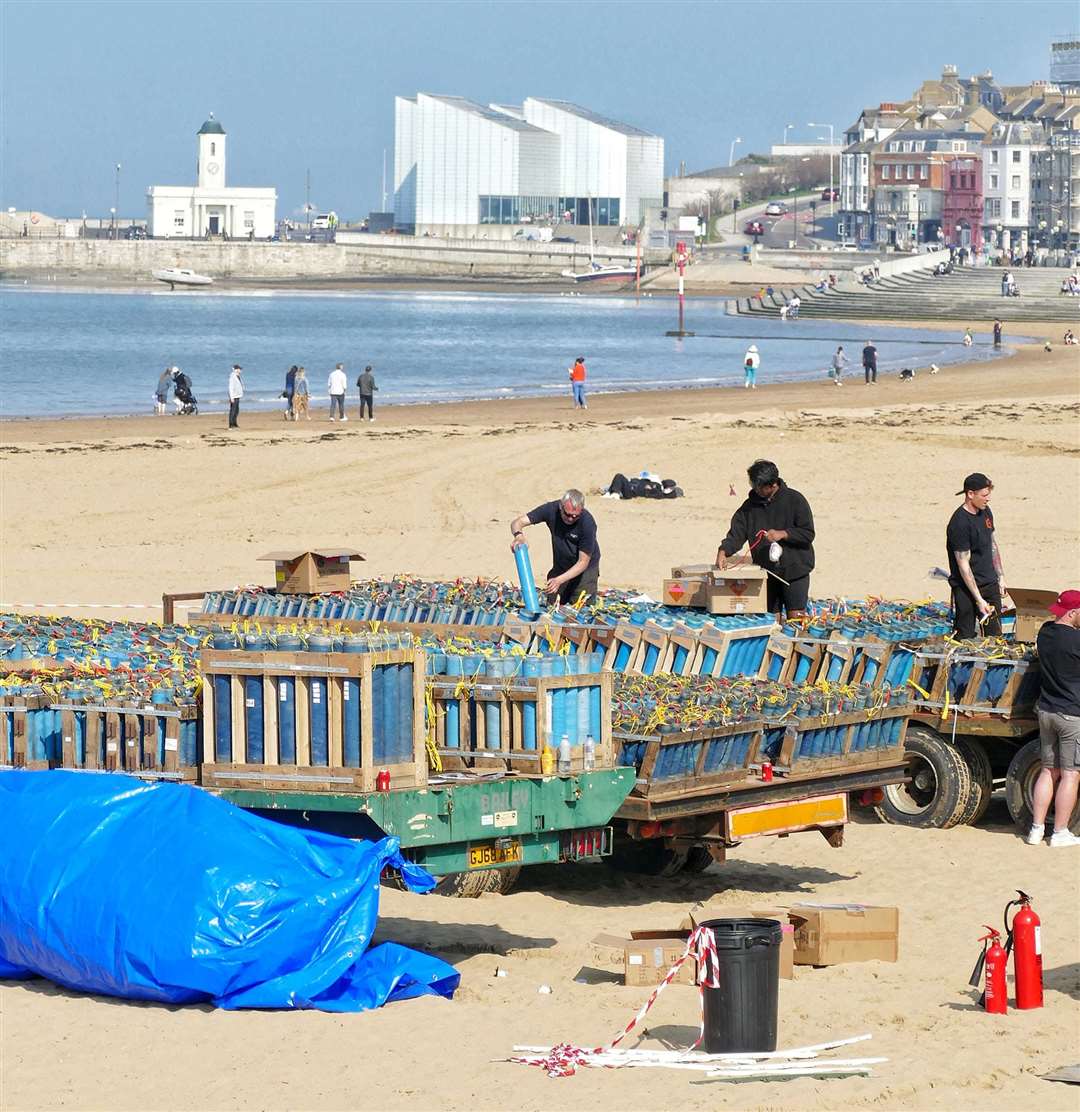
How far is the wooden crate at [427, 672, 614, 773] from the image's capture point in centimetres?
1061

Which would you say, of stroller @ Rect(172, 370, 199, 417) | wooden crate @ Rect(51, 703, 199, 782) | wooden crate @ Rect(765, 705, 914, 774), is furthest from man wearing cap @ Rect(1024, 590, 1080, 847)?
stroller @ Rect(172, 370, 199, 417)

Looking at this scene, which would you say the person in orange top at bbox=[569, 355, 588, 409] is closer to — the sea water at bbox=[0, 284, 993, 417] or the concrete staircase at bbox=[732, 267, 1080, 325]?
the sea water at bbox=[0, 284, 993, 417]

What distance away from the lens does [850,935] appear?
421 inches

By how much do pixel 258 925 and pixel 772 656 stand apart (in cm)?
539

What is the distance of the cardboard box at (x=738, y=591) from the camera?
568 inches

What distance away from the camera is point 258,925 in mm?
9461

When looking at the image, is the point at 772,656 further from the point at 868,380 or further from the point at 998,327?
the point at 998,327

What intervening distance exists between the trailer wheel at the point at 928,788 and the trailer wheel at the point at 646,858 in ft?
5.50

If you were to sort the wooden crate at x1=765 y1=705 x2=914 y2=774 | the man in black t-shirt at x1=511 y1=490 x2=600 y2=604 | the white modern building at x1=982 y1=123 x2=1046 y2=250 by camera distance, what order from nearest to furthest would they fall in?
the wooden crate at x1=765 y1=705 x2=914 y2=774 < the man in black t-shirt at x1=511 y1=490 x2=600 y2=604 < the white modern building at x1=982 y1=123 x2=1046 y2=250

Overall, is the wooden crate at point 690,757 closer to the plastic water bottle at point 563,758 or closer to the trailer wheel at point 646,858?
the plastic water bottle at point 563,758

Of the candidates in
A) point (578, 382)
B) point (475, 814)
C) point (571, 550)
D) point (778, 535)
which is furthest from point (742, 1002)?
point (578, 382)

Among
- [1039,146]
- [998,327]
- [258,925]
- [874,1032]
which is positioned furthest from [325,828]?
[1039,146]

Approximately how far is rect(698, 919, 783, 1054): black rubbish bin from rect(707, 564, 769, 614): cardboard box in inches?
222

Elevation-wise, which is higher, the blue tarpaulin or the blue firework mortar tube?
the blue firework mortar tube
